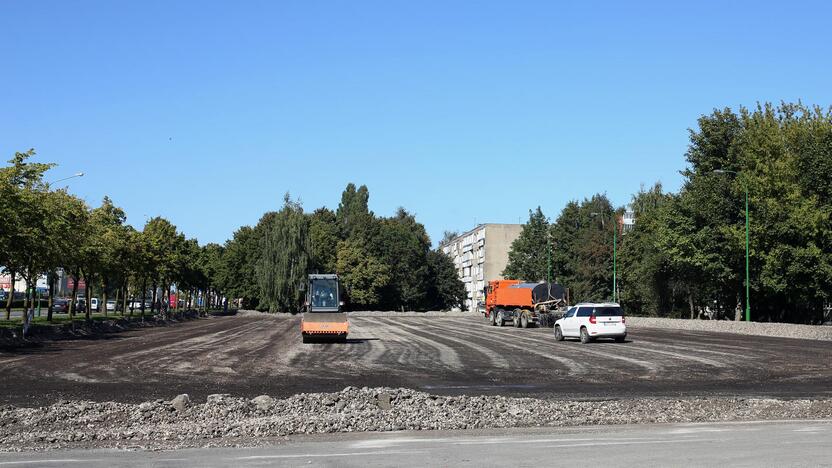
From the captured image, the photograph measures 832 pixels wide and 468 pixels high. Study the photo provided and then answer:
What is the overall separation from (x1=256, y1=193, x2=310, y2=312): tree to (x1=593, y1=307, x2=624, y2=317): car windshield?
195 feet

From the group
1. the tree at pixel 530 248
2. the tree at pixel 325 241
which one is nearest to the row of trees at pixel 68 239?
the tree at pixel 325 241

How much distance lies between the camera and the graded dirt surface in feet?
60.0

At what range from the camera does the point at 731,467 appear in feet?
31.0

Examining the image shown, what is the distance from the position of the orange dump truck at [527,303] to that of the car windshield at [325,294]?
2404 cm

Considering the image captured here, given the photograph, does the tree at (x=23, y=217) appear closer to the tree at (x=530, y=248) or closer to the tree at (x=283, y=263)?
the tree at (x=283, y=263)

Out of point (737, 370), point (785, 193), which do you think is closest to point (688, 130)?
point (785, 193)

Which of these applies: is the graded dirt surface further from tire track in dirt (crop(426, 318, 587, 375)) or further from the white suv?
the white suv

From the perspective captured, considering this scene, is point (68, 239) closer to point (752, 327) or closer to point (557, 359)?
point (557, 359)

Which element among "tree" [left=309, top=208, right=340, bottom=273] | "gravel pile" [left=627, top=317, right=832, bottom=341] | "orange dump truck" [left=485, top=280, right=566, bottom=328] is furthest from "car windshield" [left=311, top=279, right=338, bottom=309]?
"tree" [left=309, top=208, right=340, bottom=273]

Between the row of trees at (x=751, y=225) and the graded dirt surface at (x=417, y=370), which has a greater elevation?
the row of trees at (x=751, y=225)

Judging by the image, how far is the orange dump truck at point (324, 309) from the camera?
1433 inches

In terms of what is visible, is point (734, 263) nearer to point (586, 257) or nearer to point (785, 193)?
point (785, 193)

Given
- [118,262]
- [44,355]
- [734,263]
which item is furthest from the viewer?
[734,263]

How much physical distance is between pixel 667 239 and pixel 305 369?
54.3m
